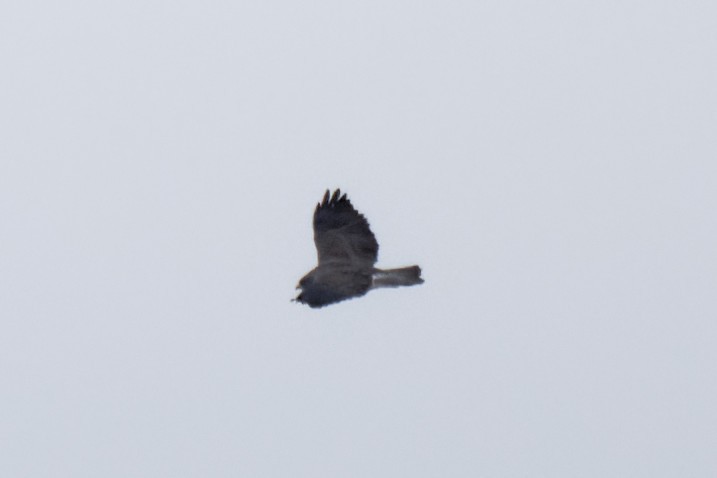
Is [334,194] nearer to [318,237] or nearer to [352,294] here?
[318,237]

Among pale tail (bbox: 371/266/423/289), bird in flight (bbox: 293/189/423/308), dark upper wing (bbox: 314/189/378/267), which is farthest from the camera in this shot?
dark upper wing (bbox: 314/189/378/267)

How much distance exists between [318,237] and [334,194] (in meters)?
1.07

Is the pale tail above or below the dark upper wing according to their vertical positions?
below

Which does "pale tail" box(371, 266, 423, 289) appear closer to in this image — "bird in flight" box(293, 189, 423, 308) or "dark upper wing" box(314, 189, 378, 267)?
"bird in flight" box(293, 189, 423, 308)

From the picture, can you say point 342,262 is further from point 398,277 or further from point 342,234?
point 398,277

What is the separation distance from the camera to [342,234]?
31.3 meters

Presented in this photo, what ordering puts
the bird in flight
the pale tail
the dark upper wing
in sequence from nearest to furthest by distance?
the bird in flight < the pale tail < the dark upper wing

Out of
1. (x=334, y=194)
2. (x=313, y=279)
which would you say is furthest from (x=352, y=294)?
(x=334, y=194)

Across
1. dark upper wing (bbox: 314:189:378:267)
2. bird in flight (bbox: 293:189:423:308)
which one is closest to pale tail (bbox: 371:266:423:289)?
bird in flight (bbox: 293:189:423:308)

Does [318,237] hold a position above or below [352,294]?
above

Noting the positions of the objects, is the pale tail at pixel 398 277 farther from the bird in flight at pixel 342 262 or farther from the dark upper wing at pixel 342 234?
the dark upper wing at pixel 342 234

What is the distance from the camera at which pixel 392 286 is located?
29875mm

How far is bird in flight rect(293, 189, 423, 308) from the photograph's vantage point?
2900cm

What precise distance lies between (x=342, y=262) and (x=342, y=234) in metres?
0.94
